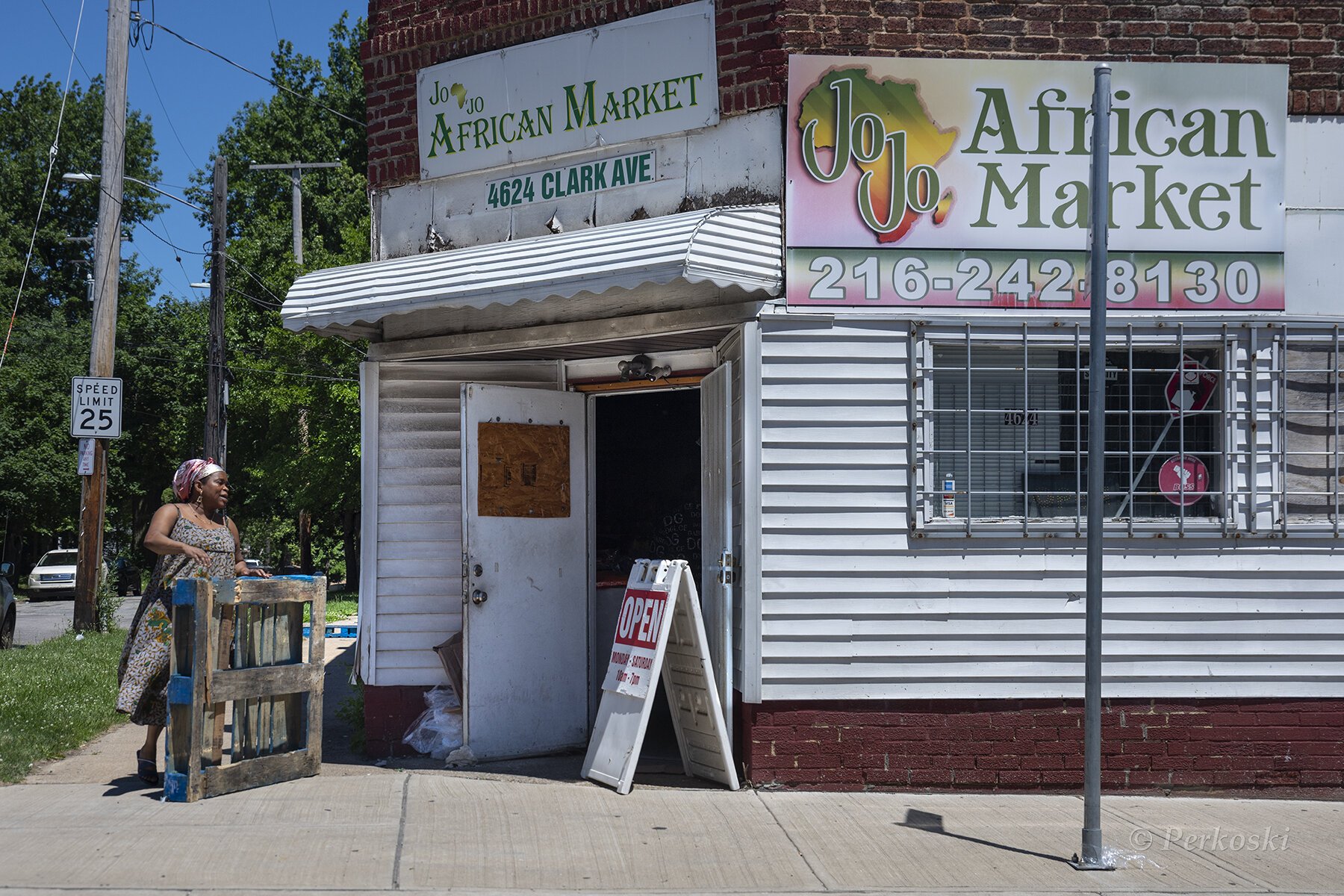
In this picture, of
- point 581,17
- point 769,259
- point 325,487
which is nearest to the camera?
point 769,259

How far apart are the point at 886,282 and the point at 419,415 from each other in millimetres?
3258

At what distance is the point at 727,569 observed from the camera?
7.23 m

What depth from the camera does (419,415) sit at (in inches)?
335

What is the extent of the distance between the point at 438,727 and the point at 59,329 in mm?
37637

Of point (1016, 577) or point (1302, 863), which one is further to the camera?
point (1016, 577)

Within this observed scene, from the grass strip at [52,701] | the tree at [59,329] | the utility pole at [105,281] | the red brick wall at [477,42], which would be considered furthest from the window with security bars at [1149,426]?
the tree at [59,329]

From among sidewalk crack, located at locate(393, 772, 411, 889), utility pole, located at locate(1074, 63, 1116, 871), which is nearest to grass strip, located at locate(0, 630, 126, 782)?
sidewalk crack, located at locate(393, 772, 411, 889)

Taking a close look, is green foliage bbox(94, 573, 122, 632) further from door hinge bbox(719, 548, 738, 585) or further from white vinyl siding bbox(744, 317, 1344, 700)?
white vinyl siding bbox(744, 317, 1344, 700)

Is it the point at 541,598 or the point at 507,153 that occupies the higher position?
the point at 507,153

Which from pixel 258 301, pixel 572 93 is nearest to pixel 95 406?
pixel 572 93

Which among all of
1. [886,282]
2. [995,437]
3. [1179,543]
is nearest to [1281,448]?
[1179,543]

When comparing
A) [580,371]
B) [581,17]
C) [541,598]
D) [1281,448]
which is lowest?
[541,598]

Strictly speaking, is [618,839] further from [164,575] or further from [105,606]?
[105,606]

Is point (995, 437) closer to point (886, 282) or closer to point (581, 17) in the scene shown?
point (886, 282)
